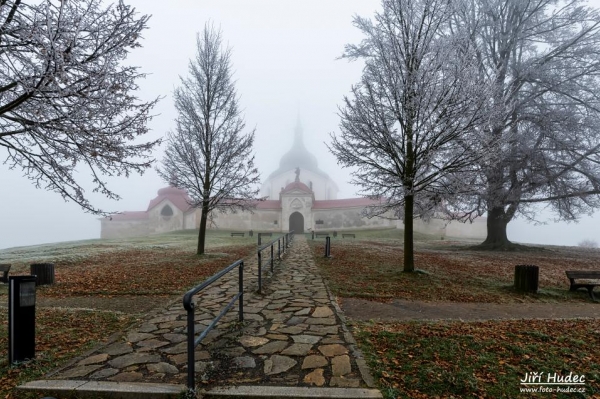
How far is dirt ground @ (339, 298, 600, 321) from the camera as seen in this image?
5941mm

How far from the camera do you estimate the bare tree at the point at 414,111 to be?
8.59 m

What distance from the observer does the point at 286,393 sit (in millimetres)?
3006

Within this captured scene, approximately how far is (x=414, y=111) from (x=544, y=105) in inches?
466

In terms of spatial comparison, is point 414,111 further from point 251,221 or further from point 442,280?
point 251,221

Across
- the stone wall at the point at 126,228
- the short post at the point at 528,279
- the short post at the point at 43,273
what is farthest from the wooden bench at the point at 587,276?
the stone wall at the point at 126,228

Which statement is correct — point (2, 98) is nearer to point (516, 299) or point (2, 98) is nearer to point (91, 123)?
point (91, 123)

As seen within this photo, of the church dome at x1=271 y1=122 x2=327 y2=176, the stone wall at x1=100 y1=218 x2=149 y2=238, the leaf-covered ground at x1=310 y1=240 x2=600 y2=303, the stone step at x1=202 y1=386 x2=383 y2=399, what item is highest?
the church dome at x1=271 y1=122 x2=327 y2=176

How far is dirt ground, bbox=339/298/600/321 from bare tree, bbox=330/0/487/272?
334 centimetres

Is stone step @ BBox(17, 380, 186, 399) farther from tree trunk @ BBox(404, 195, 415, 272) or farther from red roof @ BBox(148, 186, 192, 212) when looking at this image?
red roof @ BBox(148, 186, 192, 212)

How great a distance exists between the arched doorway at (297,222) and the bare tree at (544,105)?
1011 inches

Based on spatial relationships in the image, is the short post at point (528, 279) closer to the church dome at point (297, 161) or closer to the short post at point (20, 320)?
the short post at point (20, 320)

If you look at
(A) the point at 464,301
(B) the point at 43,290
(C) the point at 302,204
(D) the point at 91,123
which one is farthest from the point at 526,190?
(C) the point at 302,204

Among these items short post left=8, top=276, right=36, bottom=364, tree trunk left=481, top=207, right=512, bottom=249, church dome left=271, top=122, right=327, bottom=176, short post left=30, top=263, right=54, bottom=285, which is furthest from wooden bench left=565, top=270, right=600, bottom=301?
church dome left=271, top=122, right=327, bottom=176

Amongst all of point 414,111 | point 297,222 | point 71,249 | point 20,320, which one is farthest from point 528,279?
point 297,222
